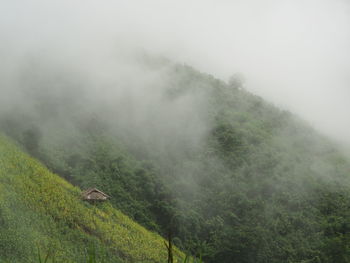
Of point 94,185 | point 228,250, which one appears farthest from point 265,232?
point 94,185

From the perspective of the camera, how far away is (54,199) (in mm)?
15969

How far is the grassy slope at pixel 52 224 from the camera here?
11680mm

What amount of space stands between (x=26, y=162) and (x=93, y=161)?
27.9ft

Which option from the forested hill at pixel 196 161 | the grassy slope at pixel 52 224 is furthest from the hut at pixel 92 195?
the forested hill at pixel 196 161

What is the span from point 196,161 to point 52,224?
729 inches

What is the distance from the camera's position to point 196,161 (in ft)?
104

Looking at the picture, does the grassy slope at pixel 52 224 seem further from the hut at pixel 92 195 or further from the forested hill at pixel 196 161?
the forested hill at pixel 196 161

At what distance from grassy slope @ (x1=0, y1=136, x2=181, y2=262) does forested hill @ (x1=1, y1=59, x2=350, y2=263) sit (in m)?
3.93

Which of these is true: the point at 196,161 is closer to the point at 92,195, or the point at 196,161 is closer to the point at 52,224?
the point at 92,195

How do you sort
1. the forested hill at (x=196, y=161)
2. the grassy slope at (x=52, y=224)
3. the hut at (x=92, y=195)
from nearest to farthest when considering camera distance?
the grassy slope at (x=52, y=224) < the hut at (x=92, y=195) < the forested hill at (x=196, y=161)

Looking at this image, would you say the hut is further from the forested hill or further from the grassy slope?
the forested hill

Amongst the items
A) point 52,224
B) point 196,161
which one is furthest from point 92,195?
point 196,161

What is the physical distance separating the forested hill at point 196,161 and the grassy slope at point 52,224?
12.9 ft

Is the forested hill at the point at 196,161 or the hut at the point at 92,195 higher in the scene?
the forested hill at the point at 196,161
